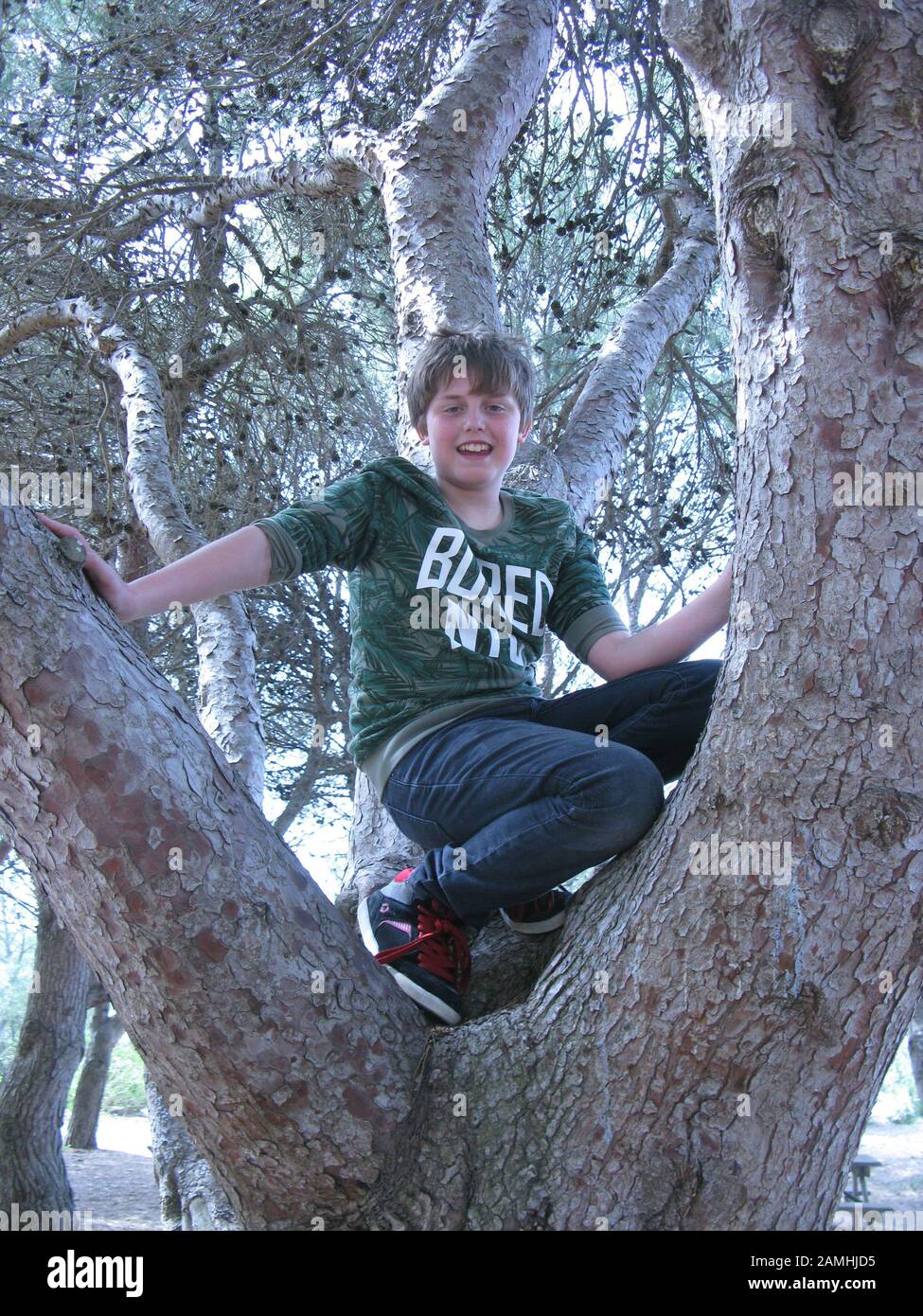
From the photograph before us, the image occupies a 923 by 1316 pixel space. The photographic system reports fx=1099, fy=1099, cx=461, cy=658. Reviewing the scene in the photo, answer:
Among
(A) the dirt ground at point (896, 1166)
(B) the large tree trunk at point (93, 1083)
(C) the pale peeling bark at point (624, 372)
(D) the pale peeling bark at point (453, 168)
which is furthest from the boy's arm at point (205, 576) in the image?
(B) the large tree trunk at point (93, 1083)

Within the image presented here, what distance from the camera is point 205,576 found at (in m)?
1.67

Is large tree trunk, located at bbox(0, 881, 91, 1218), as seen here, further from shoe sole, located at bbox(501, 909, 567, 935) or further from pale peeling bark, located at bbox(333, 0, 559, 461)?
shoe sole, located at bbox(501, 909, 567, 935)

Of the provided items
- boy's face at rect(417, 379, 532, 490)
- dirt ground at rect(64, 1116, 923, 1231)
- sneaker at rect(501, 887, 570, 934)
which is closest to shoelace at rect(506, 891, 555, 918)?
sneaker at rect(501, 887, 570, 934)

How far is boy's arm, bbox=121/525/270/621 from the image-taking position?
156 cm

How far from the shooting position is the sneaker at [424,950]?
1.73 meters

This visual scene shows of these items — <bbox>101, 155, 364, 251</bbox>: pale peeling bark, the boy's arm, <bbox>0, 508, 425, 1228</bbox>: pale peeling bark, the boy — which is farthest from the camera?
<bbox>101, 155, 364, 251</bbox>: pale peeling bark

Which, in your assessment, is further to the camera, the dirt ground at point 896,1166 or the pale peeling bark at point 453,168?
the dirt ground at point 896,1166

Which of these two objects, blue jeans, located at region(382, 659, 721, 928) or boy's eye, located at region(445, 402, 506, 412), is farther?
boy's eye, located at region(445, 402, 506, 412)

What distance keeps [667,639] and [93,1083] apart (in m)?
10.3

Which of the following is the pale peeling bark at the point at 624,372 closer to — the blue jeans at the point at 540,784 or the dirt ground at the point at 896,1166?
the blue jeans at the point at 540,784

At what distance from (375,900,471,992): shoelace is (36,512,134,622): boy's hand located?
0.70 metres

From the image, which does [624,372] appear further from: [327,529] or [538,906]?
[538,906]

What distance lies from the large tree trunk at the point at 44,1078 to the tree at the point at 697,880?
16.1 feet

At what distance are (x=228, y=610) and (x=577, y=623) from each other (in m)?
1.17
